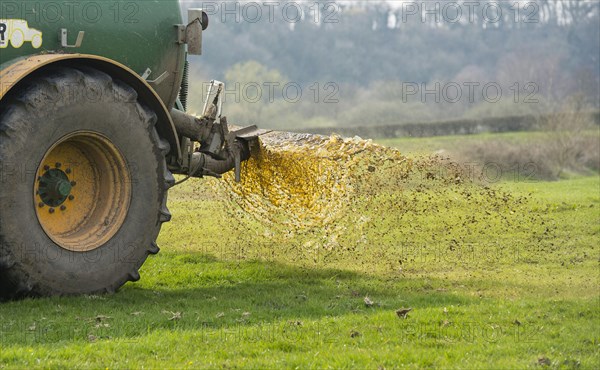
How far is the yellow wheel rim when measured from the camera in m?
8.48

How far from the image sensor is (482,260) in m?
11.9

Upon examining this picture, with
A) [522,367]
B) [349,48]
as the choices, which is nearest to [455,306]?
[522,367]

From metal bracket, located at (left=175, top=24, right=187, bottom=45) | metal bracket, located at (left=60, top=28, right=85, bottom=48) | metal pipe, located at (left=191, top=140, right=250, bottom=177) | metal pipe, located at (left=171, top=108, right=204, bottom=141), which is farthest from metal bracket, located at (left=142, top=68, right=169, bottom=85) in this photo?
metal pipe, located at (left=191, top=140, right=250, bottom=177)

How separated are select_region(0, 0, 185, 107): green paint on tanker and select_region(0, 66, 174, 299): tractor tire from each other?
0.27 metres

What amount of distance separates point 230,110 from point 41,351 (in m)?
28.9

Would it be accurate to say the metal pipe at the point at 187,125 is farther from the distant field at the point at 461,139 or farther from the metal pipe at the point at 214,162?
the distant field at the point at 461,139

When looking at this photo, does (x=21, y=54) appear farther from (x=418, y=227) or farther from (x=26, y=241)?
(x=418, y=227)

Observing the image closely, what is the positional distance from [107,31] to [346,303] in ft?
10.7

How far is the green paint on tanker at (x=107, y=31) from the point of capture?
8.20m

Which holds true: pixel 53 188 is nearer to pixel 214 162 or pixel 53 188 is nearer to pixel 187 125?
pixel 187 125

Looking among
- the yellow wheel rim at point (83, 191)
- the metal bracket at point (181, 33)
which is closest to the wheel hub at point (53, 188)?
the yellow wheel rim at point (83, 191)

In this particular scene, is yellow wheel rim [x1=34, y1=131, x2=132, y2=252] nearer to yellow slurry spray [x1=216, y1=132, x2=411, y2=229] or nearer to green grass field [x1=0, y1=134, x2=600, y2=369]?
green grass field [x1=0, y1=134, x2=600, y2=369]

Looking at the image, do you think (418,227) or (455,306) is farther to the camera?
(418,227)

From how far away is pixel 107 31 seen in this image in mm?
8766
